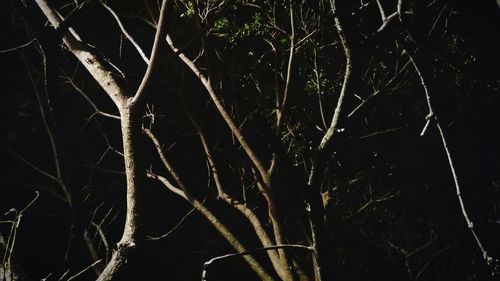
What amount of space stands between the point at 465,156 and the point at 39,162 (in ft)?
33.5

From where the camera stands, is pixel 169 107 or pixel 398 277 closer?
pixel 169 107

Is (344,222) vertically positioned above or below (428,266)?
above

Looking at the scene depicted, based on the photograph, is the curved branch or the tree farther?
the tree

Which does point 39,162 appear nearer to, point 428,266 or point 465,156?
point 428,266

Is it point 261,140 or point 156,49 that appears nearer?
point 156,49

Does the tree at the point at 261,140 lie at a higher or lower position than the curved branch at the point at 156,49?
lower

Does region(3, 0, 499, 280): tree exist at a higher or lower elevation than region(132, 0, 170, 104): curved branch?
lower

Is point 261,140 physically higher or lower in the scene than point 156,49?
lower

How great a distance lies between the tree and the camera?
4.80m

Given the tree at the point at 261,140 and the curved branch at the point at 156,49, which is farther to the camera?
the tree at the point at 261,140

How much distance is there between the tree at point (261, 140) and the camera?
4801 mm

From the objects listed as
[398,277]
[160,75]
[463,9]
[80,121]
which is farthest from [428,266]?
[80,121]

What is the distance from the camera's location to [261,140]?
17.3 ft

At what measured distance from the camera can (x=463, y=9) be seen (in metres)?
7.94
